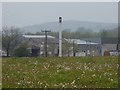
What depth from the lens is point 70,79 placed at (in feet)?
Result: 32.9

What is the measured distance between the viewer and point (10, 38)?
57906mm

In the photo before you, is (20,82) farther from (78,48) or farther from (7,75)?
(78,48)

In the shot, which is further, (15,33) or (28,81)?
(15,33)

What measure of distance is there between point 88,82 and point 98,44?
76.2 meters

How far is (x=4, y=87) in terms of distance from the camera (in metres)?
8.59

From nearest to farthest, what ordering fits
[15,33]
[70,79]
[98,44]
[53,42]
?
[70,79], [15,33], [53,42], [98,44]

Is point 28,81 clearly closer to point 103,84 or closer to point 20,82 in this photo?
point 20,82

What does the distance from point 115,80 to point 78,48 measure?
70751 millimetres

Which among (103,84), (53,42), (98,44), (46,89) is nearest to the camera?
(46,89)

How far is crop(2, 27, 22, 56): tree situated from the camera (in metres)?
54.1

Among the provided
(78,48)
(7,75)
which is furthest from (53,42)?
(7,75)

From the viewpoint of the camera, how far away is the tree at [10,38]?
2128 inches

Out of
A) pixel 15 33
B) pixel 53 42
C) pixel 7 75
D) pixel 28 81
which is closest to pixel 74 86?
pixel 28 81

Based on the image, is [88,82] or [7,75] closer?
[88,82]
